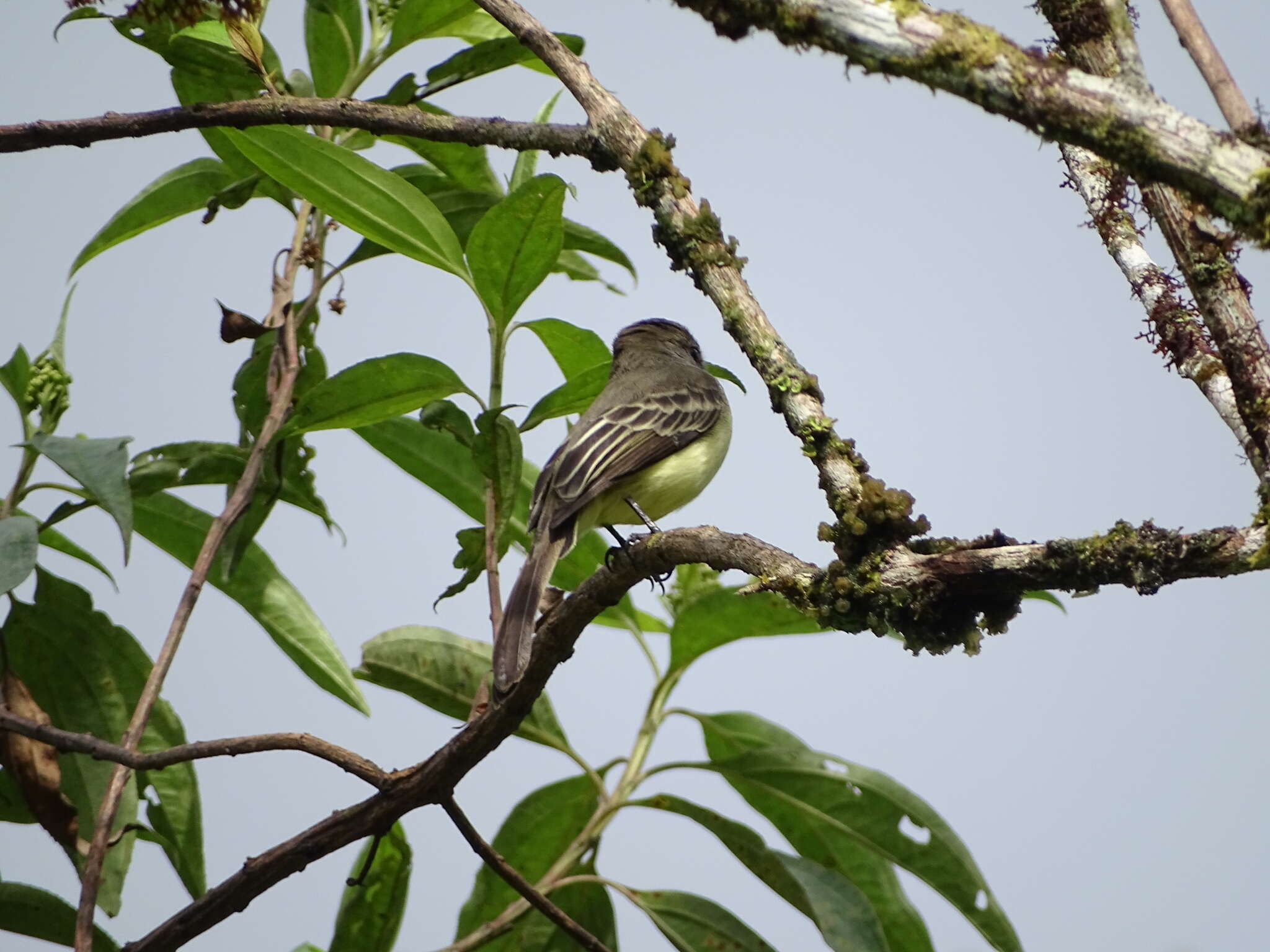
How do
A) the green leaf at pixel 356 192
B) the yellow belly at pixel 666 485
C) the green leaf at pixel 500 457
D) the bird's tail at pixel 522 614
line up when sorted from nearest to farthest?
the bird's tail at pixel 522 614
the green leaf at pixel 356 192
the green leaf at pixel 500 457
the yellow belly at pixel 666 485

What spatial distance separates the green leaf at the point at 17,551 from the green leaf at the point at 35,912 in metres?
1.12

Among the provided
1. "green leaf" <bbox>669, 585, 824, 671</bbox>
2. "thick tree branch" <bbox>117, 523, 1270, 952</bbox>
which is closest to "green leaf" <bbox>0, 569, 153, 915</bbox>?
"thick tree branch" <bbox>117, 523, 1270, 952</bbox>

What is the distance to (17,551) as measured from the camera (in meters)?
2.45

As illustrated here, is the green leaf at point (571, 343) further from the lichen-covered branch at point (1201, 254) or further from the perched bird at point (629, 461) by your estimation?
the lichen-covered branch at point (1201, 254)

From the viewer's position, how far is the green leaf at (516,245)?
9.48 feet

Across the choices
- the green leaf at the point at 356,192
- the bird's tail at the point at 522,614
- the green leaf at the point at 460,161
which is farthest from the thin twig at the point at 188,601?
the bird's tail at the point at 522,614

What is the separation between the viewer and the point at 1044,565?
150cm

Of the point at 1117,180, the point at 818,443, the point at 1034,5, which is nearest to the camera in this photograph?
the point at 1034,5

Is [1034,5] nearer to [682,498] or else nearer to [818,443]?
[818,443]

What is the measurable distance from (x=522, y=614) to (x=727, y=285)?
100 cm

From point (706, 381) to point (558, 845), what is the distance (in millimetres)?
1876

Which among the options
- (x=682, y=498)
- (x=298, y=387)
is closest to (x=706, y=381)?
(x=682, y=498)

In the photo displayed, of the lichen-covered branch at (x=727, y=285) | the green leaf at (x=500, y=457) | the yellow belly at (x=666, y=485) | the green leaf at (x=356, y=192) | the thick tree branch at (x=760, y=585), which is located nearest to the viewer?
the thick tree branch at (x=760, y=585)

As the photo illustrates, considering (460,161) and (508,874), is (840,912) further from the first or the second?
(460,161)
